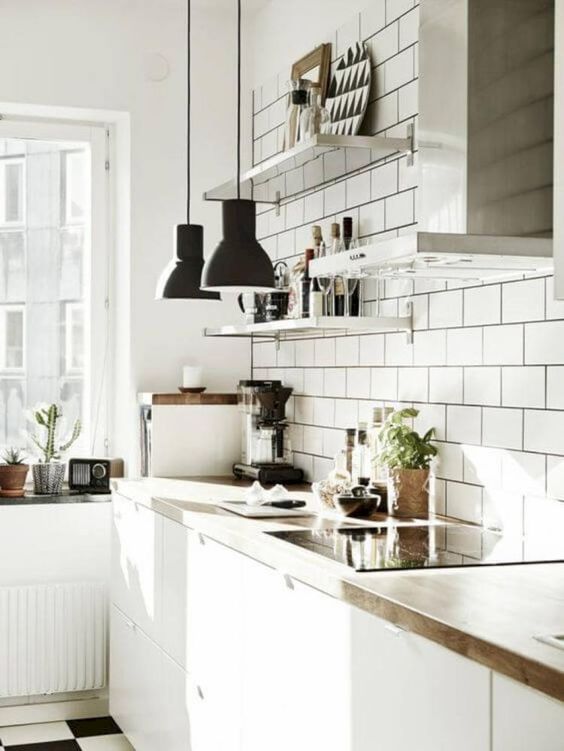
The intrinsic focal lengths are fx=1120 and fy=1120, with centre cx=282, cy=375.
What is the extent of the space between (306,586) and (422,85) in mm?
1334

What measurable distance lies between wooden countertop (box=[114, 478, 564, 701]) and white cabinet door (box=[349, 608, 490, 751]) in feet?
0.11

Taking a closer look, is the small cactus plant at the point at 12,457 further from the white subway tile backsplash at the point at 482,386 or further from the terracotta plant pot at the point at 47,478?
the white subway tile backsplash at the point at 482,386

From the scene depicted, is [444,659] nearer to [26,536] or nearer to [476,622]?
[476,622]

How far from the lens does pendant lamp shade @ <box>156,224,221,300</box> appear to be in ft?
12.2

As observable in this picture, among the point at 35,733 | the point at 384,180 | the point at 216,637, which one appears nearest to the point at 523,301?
the point at 384,180

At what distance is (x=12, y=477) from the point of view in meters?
4.36

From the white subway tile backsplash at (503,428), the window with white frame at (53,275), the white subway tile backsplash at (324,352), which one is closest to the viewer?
the white subway tile backsplash at (503,428)

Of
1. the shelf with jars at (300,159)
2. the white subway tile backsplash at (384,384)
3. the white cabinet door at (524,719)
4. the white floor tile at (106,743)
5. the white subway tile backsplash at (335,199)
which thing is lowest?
the white floor tile at (106,743)

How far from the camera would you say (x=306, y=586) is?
2424mm

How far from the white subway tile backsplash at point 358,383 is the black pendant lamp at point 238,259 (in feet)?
2.25

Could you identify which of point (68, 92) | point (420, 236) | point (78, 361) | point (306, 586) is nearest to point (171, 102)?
point (68, 92)

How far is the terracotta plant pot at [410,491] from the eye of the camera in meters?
3.14

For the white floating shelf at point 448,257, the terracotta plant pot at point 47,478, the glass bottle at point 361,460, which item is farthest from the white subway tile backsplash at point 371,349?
the terracotta plant pot at point 47,478

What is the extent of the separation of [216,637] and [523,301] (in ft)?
3.96
